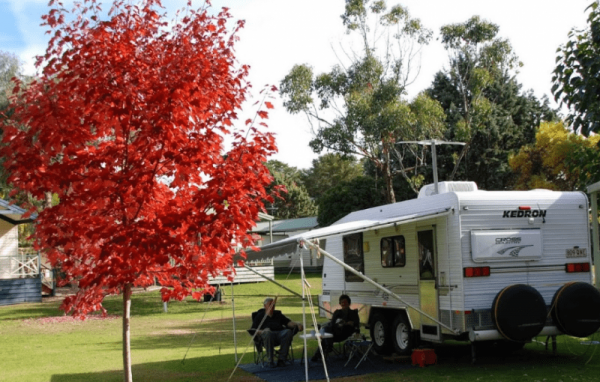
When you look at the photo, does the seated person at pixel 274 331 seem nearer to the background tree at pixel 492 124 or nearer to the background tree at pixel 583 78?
the background tree at pixel 583 78

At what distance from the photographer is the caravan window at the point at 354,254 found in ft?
44.1

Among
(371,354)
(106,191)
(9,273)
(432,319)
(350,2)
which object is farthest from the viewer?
(350,2)

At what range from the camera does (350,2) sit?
3044 cm

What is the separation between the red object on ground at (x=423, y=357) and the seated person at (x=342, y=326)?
3.90 ft

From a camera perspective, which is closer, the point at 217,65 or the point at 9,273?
the point at 217,65

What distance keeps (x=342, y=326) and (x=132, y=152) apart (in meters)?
6.23

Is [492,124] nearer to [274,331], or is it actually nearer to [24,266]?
[24,266]

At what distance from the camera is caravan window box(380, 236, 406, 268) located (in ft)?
39.6

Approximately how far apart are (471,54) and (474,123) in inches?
126

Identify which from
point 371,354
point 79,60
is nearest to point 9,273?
point 371,354

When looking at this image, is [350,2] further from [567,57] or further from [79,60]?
[79,60]

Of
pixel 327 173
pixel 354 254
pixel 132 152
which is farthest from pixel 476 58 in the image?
pixel 327 173

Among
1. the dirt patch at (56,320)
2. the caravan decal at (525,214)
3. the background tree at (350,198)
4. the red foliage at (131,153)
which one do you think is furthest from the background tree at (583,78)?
the background tree at (350,198)

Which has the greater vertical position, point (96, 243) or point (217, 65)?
point (217, 65)
